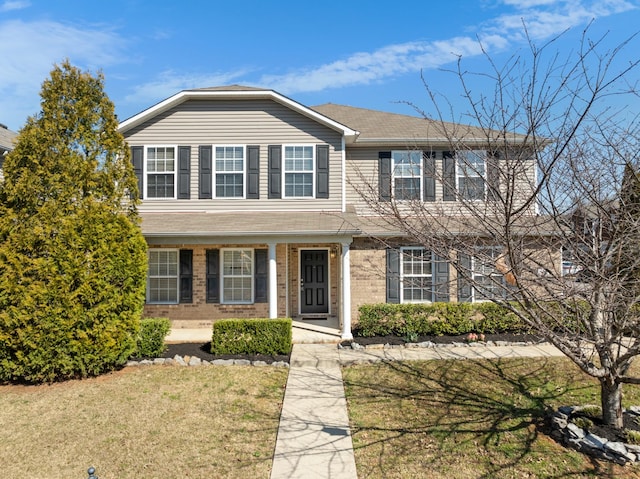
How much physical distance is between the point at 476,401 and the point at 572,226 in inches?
127

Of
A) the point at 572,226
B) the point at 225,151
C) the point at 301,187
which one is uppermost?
the point at 225,151

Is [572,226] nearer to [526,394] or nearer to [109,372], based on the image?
[526,394]

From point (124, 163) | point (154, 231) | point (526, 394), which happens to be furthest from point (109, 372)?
point (526, 394)

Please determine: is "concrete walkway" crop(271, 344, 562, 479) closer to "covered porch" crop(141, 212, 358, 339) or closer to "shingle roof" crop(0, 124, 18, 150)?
"covered porch" crop(141, 212, 358, 339)

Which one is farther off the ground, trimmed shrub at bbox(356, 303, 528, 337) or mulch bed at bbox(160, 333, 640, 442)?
trimmed shrub at bbox(356, 303, 528, 337)

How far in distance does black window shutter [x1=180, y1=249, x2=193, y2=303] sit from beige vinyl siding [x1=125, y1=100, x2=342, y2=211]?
4.88 ft

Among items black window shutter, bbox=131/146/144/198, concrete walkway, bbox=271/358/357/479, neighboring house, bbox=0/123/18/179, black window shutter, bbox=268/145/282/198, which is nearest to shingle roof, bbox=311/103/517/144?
black window shutter, bbox=268/145/282/198

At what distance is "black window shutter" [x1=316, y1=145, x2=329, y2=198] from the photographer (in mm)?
11727

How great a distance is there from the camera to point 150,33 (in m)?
8.77

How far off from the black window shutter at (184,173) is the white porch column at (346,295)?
196 inches

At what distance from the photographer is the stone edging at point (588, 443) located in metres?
4.93

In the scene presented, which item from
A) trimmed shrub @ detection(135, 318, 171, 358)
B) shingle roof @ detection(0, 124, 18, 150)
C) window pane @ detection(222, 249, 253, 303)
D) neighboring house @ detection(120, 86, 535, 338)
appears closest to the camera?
trimmed shrub @ detection(135, 318, 171, 358)

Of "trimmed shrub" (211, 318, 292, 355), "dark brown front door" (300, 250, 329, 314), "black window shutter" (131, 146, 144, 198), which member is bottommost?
"trimmed shrub" (211, 318, 292, 355)

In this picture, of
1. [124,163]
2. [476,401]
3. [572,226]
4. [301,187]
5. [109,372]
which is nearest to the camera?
[572,226]
